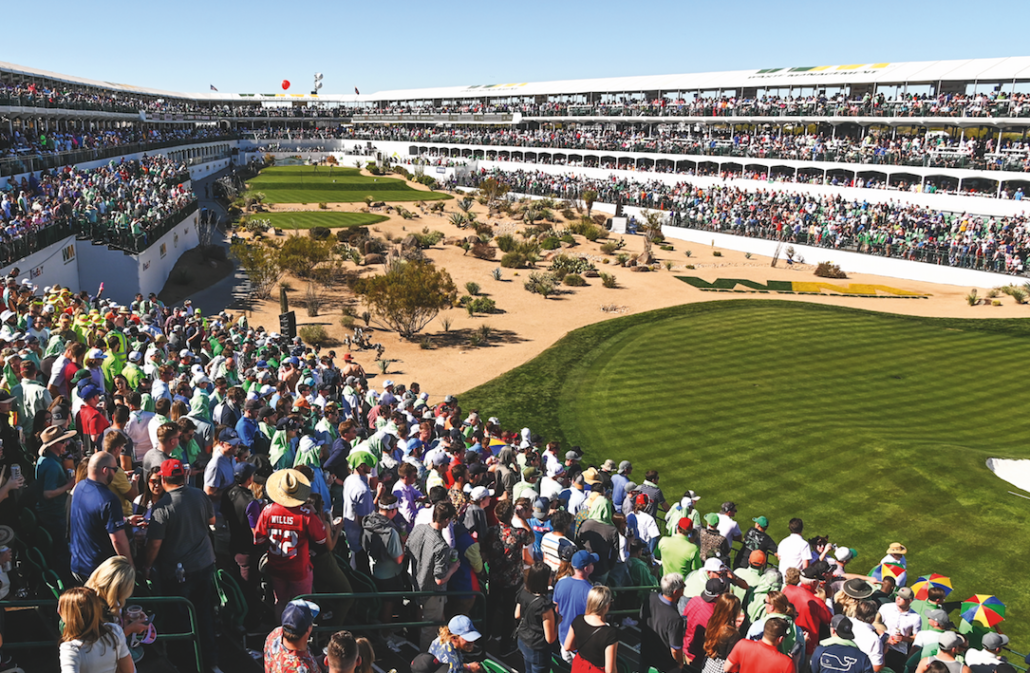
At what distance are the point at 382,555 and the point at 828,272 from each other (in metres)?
36.3

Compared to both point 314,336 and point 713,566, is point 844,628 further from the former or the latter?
point 314,336

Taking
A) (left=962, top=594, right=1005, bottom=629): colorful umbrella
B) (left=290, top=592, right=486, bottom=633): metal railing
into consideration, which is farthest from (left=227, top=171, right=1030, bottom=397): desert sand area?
(left=962, top=594, right=1005, bottom=629): colorful umbrella

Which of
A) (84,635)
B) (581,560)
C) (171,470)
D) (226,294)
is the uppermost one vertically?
(171,470)

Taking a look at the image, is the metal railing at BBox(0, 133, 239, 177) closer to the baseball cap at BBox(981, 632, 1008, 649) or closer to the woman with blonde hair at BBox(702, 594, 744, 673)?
the woman with blonde hair at BBox(702, 594, 744, 673)

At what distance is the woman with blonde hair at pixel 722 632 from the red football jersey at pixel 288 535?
10.9 feet

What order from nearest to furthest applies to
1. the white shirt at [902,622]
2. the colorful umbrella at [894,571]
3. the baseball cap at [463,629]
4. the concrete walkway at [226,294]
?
1. the baseball cap at [463,629]
2. the white shirt at [902,622]
3. the colorful umbrella at [894,571]
4. the concrete walkway at [226,294]

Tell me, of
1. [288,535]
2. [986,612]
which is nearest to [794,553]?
[986,612]

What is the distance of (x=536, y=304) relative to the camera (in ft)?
101

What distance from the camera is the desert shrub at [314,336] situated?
80.4 feet

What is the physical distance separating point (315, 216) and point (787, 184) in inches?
1303

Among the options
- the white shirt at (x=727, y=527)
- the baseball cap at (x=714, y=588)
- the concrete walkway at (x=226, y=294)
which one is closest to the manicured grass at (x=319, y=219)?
the concrete walkway at (x=226, y=294)

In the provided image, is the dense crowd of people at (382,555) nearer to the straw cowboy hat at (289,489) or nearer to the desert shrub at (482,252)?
the straw cowboy hat at (289,489)

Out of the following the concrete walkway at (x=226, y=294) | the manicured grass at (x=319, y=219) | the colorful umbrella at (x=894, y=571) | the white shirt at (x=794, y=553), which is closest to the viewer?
the white shirt at (x=794, y=553)

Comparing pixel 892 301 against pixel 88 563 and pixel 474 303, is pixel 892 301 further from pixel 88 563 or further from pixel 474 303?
pixel 88 563
